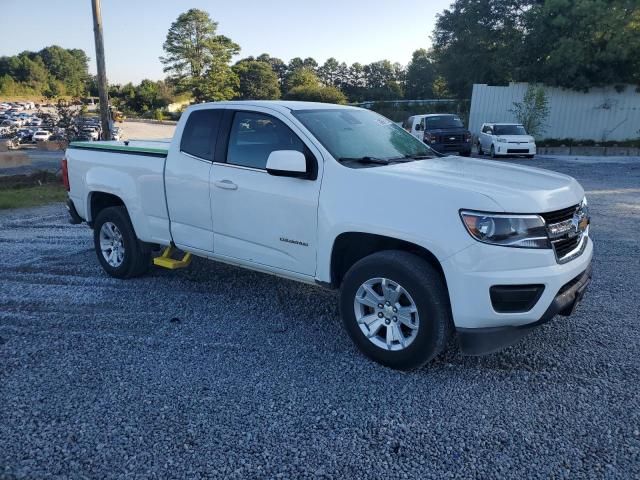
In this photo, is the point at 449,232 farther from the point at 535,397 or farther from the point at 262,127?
the point at 262,127

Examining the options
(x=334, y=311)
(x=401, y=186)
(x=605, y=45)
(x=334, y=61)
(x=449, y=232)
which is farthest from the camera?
(x=334, y=61)

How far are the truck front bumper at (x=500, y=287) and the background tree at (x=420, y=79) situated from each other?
5455 centimetres

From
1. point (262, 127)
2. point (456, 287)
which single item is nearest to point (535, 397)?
point (456, 287)

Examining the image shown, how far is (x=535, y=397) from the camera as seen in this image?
348 cm

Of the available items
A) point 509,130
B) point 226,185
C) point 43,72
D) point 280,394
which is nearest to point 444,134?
point 509,130

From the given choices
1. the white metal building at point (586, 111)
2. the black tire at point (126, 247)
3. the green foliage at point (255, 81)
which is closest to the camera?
the black tire at point (126, 247)

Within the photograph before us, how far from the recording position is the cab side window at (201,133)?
4.91 meters

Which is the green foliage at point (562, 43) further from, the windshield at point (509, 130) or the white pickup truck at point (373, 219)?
the white pickup truck at point (373, 219)

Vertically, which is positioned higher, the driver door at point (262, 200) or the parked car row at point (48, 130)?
the driver door at point (262, 200)

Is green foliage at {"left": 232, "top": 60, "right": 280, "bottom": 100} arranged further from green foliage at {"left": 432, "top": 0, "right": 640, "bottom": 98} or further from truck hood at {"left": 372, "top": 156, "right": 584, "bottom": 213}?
truck hood at {"left": 372, "top": 156, "right": 584, "bottom": 213}

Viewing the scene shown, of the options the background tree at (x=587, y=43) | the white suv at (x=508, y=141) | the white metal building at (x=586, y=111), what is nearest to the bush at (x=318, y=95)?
the white metal building at (x=586, y=111)

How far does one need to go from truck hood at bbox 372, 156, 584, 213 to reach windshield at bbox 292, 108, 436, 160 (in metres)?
0.34

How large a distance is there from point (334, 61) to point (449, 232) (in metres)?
91.4

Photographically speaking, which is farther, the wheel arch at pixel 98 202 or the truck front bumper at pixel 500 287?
the wheel arch at pixel 98 202
